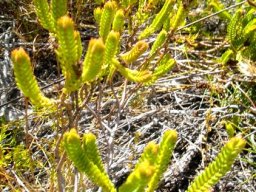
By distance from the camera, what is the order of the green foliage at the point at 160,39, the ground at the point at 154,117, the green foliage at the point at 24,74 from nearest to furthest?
the green foliage at the point at 24,74
the green foliage at the point at 160,39
the ground at the point at 154,117

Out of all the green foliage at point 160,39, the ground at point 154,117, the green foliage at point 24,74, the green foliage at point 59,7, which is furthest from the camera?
the ground at point 154,117

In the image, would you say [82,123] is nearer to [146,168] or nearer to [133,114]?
[133,114]

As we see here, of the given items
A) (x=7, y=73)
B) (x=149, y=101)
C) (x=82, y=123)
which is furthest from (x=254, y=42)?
(x=7, y=73)

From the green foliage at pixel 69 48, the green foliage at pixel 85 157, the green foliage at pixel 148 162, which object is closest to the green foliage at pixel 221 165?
the green foliage at pixel 148 162

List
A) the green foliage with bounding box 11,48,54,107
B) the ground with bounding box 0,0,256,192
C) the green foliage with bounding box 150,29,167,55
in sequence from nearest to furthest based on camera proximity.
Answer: the green foliage with bounding box 11,48,54,107
the green foliage with bounding box 150,29,167,55
the ground with bounding box 0,0,256,192

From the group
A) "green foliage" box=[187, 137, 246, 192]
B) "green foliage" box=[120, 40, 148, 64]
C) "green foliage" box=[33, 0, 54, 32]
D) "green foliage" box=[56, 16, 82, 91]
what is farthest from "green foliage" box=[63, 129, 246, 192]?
"green foliage" box=[33, 0, 54, 32]

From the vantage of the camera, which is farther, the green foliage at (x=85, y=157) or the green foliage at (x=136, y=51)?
the green foliage at (x=136, y=51)

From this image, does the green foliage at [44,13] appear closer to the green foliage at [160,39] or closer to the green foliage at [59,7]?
the green foliage at [59,7]

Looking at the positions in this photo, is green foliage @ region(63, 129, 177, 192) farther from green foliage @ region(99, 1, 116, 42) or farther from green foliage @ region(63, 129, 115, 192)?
green foliage @ region(99, 1, 116, 42)
